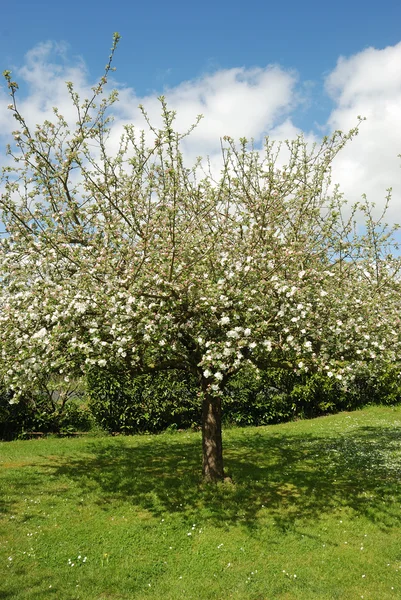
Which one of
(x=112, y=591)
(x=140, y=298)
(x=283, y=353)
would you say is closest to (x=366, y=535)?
(x=283, y=353)

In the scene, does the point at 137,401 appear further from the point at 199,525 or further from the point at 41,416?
the point at 199,525

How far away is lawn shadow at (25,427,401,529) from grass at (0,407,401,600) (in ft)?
0.16

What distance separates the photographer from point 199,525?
31.4ft

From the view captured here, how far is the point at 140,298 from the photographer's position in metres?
9.16

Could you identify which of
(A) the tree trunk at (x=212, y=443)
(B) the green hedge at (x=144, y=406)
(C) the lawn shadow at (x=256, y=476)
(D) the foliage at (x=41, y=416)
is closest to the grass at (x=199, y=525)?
(C) the lawn shadow at (x=256, y=476)

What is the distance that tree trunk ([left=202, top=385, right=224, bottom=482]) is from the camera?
1180 centimetres

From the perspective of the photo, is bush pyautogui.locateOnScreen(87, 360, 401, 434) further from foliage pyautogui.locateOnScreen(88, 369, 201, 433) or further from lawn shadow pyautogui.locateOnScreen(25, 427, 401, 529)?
lawn shadow pyautogui.locateOnScreen(25, 427, 401, 529)

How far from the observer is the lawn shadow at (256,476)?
1035 centimetres

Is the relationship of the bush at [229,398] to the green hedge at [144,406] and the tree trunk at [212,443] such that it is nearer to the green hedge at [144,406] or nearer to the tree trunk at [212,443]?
the green hedge at [144,406]

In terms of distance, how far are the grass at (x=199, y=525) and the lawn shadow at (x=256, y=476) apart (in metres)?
0.05

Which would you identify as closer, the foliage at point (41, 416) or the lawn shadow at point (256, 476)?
the lawn shadow at point (256, 476)

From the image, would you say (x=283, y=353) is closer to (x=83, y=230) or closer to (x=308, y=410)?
(x=83, y=230)

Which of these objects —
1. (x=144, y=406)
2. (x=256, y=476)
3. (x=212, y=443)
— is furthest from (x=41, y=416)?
(x=256, y=476)

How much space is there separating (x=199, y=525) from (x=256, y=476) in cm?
339
